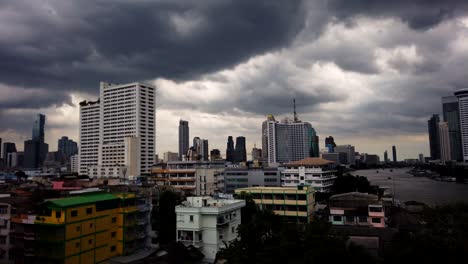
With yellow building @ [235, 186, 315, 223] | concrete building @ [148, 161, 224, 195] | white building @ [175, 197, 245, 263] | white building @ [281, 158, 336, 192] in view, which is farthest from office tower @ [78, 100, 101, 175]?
white building @ [175, 197, 245, 263]

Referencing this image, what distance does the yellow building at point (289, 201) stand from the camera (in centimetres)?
3938

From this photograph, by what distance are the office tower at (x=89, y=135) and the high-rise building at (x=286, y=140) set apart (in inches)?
3031

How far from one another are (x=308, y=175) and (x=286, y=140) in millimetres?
99070

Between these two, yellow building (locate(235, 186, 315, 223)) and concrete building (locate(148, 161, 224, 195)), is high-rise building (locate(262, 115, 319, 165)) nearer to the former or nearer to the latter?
concrete building (locate(148, 161, 224, 195))

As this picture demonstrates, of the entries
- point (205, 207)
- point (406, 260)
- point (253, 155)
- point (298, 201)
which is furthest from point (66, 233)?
point (253, 155)

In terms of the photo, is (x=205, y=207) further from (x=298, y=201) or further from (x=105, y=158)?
(x=105, y=158)

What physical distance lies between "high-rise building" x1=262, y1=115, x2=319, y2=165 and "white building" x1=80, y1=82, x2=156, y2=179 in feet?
219

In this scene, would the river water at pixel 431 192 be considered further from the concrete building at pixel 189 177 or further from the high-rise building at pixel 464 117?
the high-rise building at pixel 464 117

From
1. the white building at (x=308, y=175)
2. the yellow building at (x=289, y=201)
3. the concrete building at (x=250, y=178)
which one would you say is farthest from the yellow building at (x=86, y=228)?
the white building at (x=308, y=175)

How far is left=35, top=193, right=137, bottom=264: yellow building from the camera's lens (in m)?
24.1

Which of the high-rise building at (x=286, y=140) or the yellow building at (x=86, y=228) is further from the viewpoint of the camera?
the high-rise building at (x=286, y=140)

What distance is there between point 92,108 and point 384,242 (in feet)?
373

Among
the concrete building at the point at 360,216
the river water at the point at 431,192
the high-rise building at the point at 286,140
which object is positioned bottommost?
the river water at the point at 431,192

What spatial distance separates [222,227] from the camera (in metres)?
29.5
